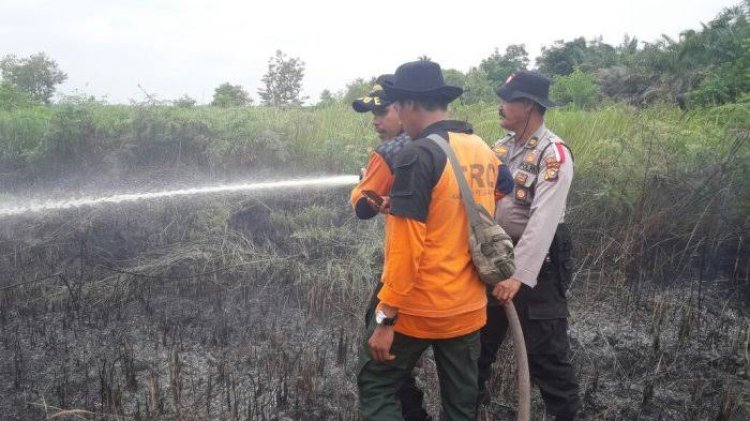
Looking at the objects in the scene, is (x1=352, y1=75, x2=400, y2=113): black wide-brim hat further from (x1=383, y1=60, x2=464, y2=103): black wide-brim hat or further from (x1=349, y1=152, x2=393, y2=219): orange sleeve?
(x1=383, y1=60, x2=464, y2=103): black wide-brim hat

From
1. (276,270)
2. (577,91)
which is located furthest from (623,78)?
(276,270)

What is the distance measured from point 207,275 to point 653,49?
15267mm

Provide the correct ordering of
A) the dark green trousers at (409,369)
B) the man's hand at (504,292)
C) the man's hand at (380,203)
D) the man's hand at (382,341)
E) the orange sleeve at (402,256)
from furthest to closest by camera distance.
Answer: the man's hand at (504,292), the man's hand at (380,203), the dark green trousers at (409,369), the man's hand at (382,341), the orange sleeve at (402,256)

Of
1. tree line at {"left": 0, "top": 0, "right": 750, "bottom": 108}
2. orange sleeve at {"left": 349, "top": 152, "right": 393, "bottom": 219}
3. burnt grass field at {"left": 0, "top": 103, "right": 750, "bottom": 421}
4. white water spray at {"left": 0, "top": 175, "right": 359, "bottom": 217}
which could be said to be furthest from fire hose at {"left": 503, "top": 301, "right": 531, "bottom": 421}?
tree line at {"left": 0, "top": 0, "right": 750, "bottom": 108}

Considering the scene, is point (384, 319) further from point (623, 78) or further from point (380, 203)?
point (623, 78)

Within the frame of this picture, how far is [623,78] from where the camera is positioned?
14.5 meters

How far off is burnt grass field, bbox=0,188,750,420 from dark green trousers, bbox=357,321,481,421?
2.76 ft

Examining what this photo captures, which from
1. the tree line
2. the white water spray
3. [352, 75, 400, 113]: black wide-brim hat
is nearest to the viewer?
[352, 75, 400, 113]: black wide-brim hat

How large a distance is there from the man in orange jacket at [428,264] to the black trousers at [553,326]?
59 centimetres

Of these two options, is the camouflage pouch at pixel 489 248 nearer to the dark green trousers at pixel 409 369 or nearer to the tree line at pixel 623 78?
the dark green trousers at pixel 409 369

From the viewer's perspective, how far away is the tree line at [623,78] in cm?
848

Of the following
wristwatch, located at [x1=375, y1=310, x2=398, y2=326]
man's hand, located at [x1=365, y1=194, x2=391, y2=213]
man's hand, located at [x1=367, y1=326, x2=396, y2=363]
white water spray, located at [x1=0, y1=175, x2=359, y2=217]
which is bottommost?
man's hand, located at [x1=367, y1=326, x2=396, y2=363]

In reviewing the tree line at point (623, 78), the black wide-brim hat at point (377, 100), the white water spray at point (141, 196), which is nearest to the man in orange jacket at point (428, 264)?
the black wide-brim hat at point (377, 100)

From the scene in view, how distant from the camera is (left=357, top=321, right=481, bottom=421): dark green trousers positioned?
232 cm
